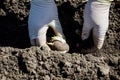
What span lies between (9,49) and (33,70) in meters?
0.17

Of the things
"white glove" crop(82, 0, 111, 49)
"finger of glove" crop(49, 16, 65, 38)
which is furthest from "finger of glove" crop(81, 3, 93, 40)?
"finger of glove" crop(49, 16, 65, 38)

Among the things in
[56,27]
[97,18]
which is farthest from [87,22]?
[56,27]

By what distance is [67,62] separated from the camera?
144 cm

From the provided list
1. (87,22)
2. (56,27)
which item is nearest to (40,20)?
(56,27)

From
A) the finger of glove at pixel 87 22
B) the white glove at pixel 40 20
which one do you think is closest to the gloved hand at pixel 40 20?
the white glove at pixel 40 20

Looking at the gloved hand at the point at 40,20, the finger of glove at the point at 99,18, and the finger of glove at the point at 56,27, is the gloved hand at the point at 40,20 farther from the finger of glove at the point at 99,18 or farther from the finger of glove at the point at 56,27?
the finger of glove at the point at 99,18

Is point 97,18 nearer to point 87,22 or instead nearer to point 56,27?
point 87,22

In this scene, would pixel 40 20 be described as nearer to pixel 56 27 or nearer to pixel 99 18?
pixel 56 27

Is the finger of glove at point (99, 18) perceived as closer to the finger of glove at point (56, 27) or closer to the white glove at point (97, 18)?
the white glove at point (97, 18)

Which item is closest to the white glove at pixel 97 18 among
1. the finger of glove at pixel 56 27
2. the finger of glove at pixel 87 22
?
the finger of glove at pixel 87 22

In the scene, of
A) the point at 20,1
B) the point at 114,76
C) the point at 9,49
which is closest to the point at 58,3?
the point at 20,1

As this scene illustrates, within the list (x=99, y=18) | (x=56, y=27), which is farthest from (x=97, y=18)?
(x=56, y=27)

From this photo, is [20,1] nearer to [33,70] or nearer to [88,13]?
[88,13]

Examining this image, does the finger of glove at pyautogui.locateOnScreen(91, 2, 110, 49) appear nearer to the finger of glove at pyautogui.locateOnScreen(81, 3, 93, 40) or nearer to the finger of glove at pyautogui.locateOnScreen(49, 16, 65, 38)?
the finger of glove at pyautogui.locateOnScreen(81, 3, 93, 40)
